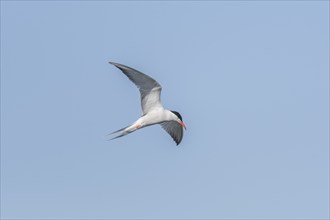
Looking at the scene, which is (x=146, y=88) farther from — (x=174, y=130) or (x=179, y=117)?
(x=174, y=130)

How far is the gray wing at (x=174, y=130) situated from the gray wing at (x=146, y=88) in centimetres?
261

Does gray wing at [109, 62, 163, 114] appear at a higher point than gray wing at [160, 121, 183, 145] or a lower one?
higher

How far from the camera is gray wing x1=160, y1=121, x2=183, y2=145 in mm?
33219

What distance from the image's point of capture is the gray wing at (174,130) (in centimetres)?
3322

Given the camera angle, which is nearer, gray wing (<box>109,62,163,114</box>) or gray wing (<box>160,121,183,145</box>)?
gray wing (<box>109,62,163,114</box>)

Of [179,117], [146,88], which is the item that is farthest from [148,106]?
[179,117]

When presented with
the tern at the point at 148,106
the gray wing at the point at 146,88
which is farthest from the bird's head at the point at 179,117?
the gray wing at the point at 146,88

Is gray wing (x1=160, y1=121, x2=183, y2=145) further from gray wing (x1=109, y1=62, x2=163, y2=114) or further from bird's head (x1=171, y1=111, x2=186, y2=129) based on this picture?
gray wing (x1=109, y1=62, x2=163, y2=114)

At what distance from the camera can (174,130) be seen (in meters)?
33.4

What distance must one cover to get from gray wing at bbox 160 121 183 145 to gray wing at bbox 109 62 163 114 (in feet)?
Result: 8.57

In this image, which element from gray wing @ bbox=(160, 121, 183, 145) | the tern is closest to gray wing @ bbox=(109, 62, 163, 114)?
the tern

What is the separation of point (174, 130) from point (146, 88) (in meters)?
4.00

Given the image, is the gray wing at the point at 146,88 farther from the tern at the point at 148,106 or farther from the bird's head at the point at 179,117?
the bird's head at the point at 179,117

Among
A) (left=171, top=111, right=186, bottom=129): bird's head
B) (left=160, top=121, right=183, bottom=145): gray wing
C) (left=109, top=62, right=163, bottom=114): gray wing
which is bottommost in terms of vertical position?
(left=160, top=121, right=183, bottom=145): gray wing
